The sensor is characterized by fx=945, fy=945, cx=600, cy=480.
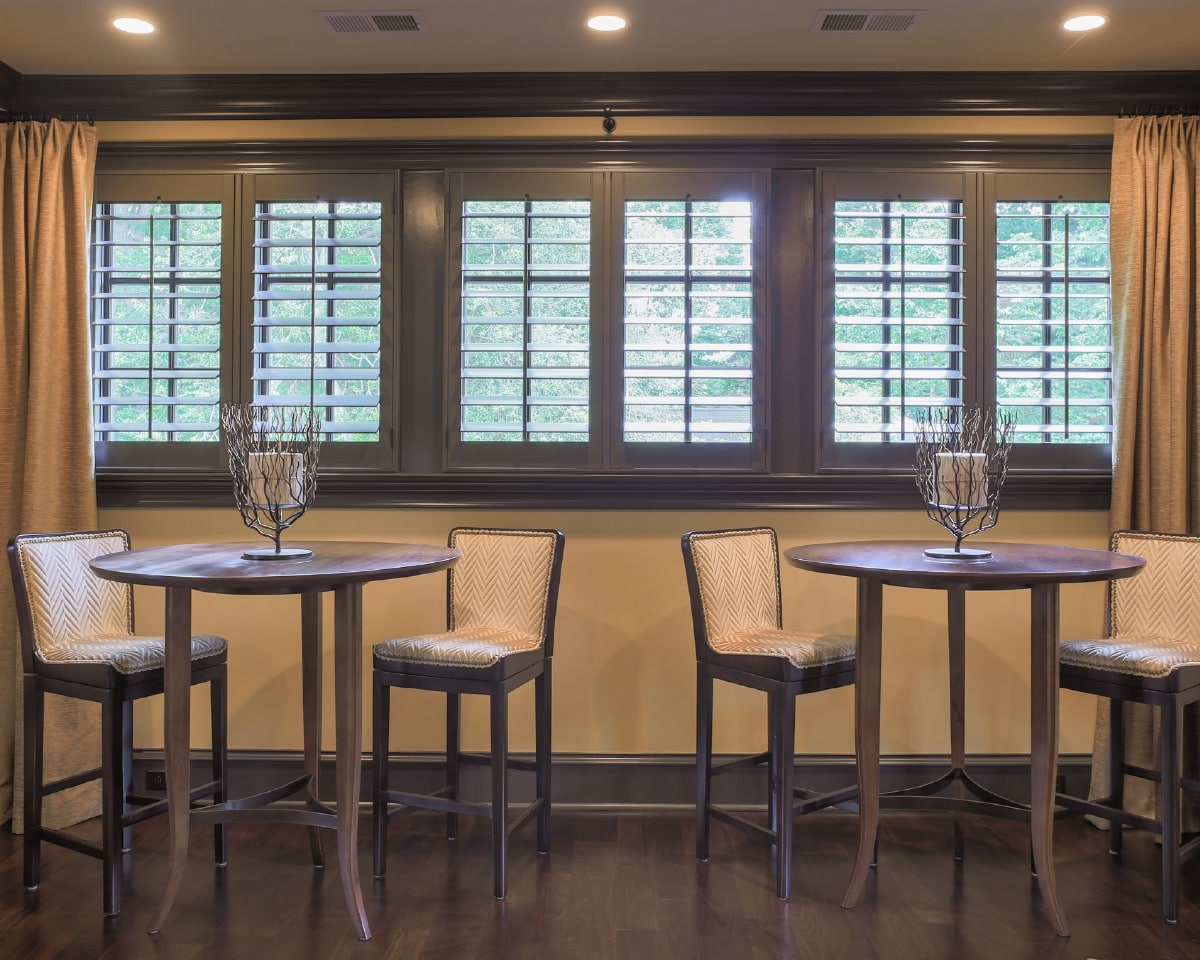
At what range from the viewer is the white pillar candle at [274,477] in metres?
2.60

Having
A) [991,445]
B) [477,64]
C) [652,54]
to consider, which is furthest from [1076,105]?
[477,64]

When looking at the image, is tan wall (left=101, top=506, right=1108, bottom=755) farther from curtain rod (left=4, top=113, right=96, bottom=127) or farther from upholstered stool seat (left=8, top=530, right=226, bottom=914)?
curtain rod (left=4, top=113, right=96, bottom=127)

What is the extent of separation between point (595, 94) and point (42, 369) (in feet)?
7.14

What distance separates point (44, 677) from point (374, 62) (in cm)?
228

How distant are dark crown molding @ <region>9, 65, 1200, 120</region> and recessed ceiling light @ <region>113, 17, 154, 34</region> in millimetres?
346

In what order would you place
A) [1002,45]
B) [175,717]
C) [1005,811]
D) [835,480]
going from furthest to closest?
[835,480] → [1002,45] → [1005,811] → [175,717]

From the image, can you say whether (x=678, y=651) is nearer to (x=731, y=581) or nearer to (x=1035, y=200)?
(x=731, y=581)

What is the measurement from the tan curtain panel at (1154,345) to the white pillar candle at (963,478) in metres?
0.92

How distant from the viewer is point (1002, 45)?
320 centimetres

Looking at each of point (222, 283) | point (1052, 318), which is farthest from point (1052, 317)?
point (222, 283)

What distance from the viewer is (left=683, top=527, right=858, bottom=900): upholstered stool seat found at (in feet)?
8.63

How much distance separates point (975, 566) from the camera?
7.98 feet

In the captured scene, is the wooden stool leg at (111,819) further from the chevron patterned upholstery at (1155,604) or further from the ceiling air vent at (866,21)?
the ceiling air vent at (866,21)

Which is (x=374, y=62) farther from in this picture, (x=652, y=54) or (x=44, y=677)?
(x=44, y=677)
